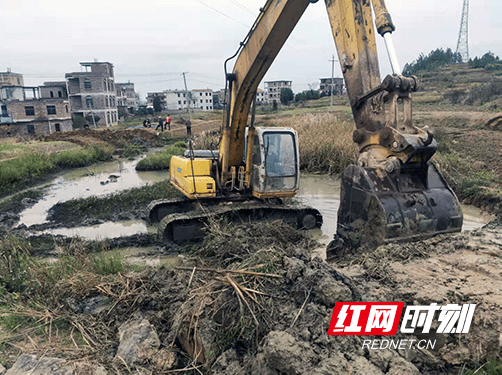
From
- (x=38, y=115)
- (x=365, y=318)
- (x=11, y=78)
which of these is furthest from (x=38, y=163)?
(x=11, y=78)

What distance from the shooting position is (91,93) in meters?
42.9

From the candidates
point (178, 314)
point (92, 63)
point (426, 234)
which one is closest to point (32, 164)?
point (178, 314)

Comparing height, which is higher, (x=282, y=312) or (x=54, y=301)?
(x=282, y=312)

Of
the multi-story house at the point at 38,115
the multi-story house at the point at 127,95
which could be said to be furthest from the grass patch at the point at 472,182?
the multi-story house at the point at 127,95

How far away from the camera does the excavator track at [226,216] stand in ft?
19.8

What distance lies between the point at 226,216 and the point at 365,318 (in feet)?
12.3

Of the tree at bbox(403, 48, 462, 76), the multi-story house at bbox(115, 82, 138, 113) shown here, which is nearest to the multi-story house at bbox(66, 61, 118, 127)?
the multi-story house at bbox(115, 82, 138, 113)

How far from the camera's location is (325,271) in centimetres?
289

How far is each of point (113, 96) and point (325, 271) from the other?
162 feet

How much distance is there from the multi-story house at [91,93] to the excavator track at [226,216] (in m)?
40.9

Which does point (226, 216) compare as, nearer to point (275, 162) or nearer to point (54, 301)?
point (275, 162)

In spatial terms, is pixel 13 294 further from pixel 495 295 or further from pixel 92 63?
pixel 92 63

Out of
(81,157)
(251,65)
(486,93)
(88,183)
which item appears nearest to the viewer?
(251,65)

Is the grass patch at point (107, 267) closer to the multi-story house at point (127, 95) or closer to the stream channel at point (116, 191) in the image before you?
the stream channel at point (116, 191)
